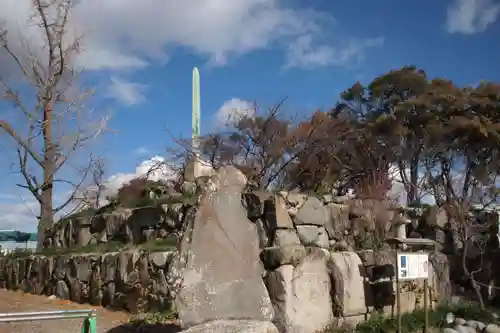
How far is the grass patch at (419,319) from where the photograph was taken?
832 cm

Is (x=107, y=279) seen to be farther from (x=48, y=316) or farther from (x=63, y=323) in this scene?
(x=48, y=316)

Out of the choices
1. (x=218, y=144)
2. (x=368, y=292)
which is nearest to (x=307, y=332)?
(x=368, y=292)

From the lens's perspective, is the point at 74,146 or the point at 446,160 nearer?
the point at 74,146

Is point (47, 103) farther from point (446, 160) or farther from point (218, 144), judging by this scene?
point (446, 160)

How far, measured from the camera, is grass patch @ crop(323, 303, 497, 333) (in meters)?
8.32

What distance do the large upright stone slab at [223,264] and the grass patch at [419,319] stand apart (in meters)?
1.64

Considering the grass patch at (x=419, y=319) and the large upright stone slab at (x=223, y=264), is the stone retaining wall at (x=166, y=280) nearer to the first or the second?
the grass patch at (x=419, y=319)

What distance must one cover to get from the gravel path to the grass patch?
9.74 ft

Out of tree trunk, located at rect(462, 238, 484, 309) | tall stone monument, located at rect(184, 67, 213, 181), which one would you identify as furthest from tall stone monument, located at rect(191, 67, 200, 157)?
tree trunk, located at rect(462, 238, 484, 309)

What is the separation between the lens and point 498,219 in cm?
1287

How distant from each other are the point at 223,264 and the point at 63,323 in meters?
4.58

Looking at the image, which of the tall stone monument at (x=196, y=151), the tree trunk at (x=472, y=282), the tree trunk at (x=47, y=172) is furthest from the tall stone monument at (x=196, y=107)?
the tree trunk at (x=472, y=282)

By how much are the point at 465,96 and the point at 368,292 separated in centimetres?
1793

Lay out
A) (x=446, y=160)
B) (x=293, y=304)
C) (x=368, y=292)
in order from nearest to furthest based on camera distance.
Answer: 1. (x=293, y=304)
2. (x=368, y=292)
3. (x=446, y=160)
